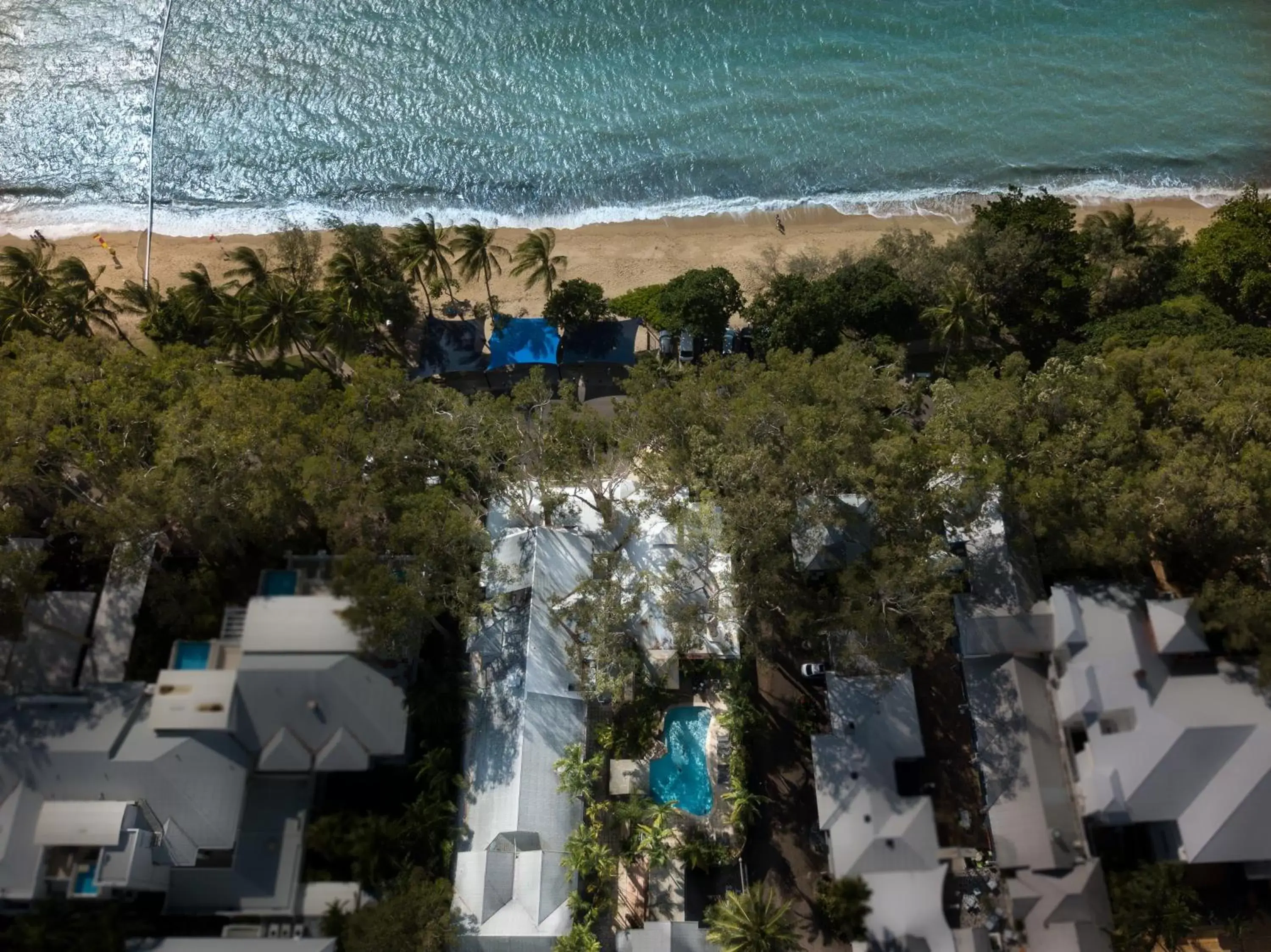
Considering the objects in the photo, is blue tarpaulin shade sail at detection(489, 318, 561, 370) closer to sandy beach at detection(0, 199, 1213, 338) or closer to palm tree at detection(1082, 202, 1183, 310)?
sandy beach at detection(0, 199, 1213, 338)

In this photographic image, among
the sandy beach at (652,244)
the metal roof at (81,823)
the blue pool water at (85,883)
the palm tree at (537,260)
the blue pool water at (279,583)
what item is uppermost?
the sandy beach at (652,244)

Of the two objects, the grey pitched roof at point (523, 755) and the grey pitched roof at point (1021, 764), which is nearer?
the grey pitched roof at point (523, 755)

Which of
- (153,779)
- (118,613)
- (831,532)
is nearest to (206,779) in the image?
(153,779)

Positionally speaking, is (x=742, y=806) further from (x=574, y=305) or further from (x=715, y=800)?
(x=574, y=305)

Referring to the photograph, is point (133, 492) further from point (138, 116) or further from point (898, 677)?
point (138, 116)

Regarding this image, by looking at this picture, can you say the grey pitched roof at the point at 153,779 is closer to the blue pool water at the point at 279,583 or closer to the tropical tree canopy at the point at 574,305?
the blue pool water at the point at 279,583

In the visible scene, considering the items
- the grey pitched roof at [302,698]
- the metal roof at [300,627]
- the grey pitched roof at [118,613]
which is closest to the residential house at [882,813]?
the grey pitched roof at [302,698]
